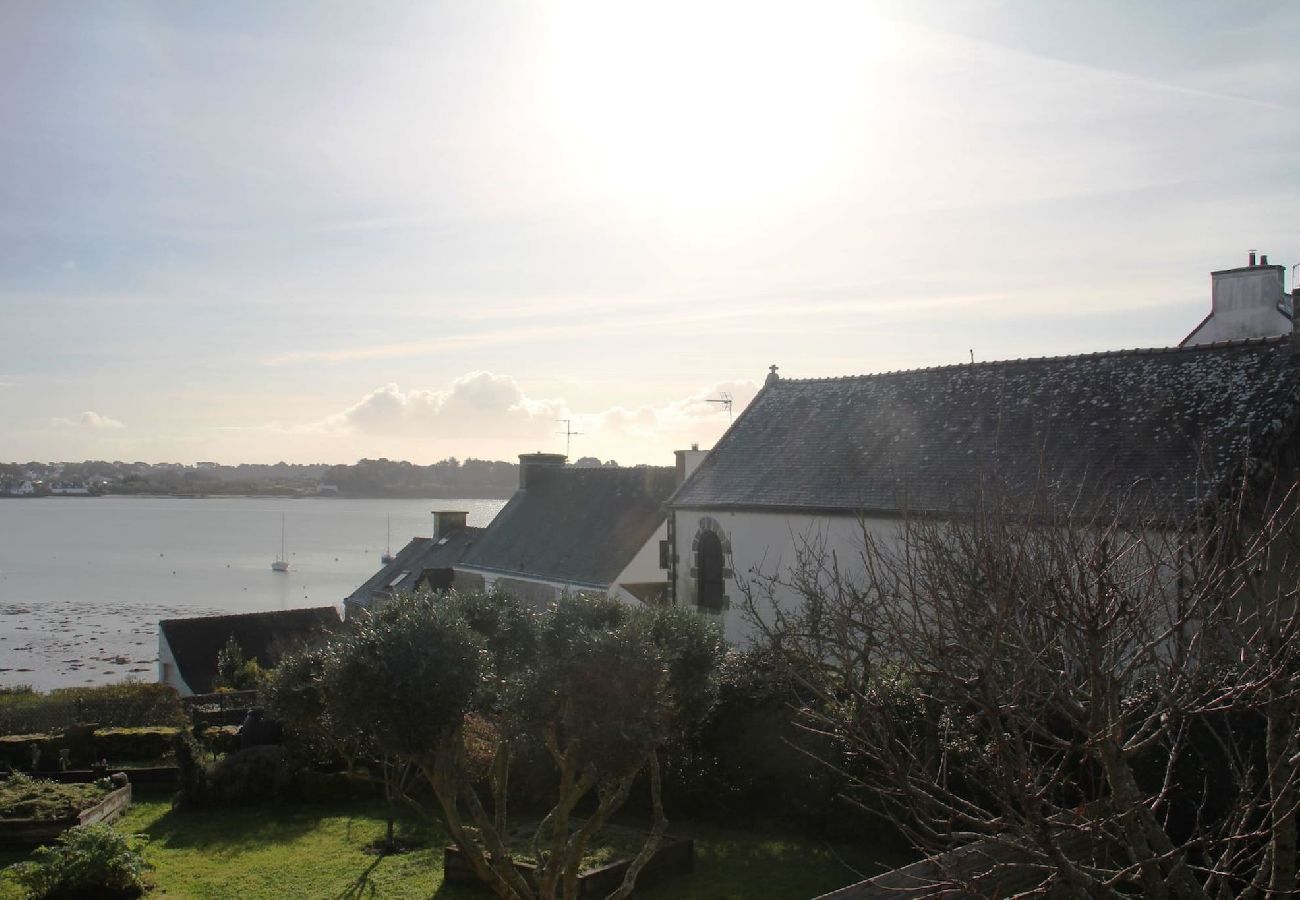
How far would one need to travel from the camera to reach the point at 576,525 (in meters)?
33.2

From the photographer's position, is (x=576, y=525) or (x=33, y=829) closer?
(x=33, y=829)

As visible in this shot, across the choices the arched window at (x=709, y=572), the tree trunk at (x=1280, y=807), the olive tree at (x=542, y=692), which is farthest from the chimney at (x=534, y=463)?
the tree trunk at (x=1280, y=807)

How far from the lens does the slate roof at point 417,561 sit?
37600mm

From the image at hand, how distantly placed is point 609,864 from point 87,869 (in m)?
6.52

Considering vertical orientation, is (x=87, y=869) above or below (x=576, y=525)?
below

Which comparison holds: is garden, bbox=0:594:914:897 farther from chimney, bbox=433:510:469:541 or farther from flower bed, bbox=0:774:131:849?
chimney, bbox=433:510:469:541

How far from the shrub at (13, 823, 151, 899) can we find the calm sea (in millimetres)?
35737

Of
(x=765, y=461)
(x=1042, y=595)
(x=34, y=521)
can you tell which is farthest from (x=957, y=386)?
(x=34, y=521)

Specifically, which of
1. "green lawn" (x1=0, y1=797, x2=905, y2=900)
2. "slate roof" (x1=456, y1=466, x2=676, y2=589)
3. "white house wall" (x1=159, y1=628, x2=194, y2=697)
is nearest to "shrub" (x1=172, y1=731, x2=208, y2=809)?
"green lawn" (x1=0, y1=797, x2=905, y2=900)

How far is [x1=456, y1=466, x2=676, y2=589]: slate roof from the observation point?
99.6ft

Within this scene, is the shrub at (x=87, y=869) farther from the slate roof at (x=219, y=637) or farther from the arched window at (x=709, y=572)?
the slate roof at (x=219, y=637)

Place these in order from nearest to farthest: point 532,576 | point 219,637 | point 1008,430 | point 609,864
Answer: point 609,864
point 1008,430
point 532,576
point 219,637

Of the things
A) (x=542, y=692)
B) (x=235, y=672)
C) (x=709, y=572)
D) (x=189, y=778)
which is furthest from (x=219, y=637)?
(x=542, y=692)

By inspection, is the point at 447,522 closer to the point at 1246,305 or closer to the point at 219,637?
the point at 219,637
